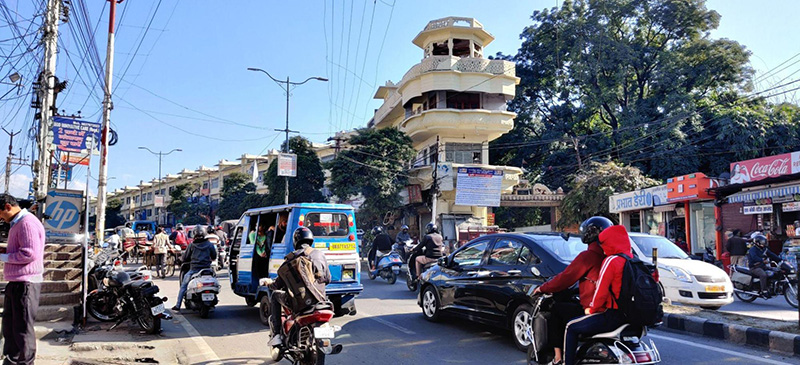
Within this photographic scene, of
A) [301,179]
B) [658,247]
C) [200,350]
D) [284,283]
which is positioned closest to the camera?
[284,283]

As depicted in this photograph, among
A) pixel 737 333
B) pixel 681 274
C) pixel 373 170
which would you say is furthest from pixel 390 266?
pixel 373 170

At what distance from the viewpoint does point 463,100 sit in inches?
1326

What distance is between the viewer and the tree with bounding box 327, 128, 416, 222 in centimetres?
2966

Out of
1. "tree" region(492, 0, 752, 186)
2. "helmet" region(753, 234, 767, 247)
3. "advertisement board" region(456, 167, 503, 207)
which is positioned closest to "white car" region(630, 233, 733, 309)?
"helmet" region(753, 234, 767, 247)

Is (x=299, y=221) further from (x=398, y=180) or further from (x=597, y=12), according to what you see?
(x=597, y=12)

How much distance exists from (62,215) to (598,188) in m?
25.6

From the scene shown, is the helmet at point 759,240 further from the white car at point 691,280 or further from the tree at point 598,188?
the tree at point 598,188

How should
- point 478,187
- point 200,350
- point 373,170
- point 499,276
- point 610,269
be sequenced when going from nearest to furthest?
point 610,269 → point 200,350 → point 499,276 → point 478,187 → point 373,170

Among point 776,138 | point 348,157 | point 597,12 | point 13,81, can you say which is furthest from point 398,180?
point 776,138

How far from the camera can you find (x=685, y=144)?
3688 cm

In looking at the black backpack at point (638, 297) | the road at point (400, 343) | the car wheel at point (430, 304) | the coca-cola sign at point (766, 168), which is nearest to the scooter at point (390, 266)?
the road at point (400, 343)

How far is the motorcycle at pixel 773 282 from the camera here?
11.3 meters

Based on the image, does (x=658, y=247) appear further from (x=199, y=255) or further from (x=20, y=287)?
(x=20, y=287)

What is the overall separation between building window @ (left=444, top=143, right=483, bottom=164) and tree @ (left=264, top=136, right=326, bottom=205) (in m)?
8.83
